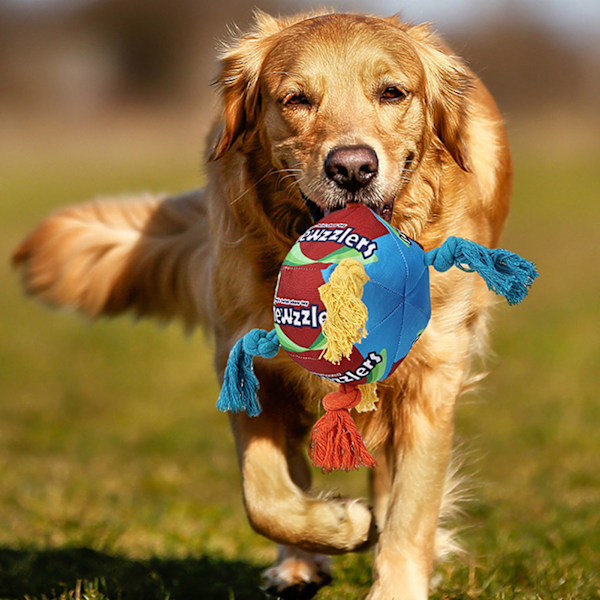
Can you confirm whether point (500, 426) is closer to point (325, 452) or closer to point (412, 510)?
point (412, 510)

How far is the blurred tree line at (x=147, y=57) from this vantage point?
1695 inches

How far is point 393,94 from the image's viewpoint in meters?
3.34

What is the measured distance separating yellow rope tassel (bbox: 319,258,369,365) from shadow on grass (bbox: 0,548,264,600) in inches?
51.5

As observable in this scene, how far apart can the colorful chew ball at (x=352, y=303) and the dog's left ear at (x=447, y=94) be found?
68cm

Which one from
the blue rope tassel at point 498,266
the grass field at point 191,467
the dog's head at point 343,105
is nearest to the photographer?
the blue rope tassel at point 498,266

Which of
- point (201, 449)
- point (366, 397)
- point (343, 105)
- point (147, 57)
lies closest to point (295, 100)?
point (343, 105)

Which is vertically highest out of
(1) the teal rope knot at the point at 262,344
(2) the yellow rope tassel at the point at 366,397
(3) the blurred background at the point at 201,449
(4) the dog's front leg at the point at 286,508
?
(1) the teal rope knot at the point at 262,344

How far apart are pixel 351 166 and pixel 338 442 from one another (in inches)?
33.8

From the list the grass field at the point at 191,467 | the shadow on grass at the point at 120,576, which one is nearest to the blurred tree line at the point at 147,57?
the grass field at the point at 191,467

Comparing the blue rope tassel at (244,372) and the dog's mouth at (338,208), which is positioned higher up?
the dog's mouth at (338,208)

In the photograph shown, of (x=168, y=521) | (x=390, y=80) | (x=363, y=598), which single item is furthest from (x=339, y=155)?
(x=168, y=521)

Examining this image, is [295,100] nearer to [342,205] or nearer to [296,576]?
[342,205]

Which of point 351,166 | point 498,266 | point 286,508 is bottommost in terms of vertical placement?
point 286,508

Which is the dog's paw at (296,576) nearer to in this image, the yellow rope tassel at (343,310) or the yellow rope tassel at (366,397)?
the yellow rope tassel at (366,397)
